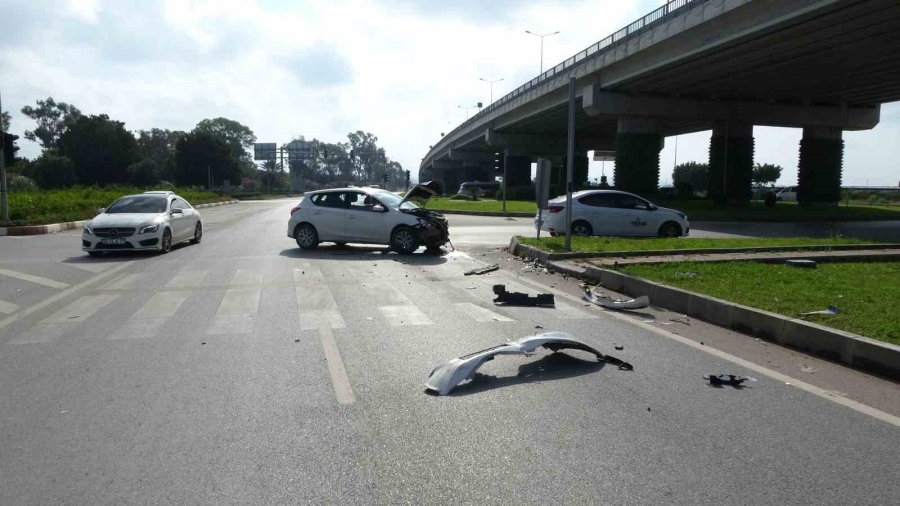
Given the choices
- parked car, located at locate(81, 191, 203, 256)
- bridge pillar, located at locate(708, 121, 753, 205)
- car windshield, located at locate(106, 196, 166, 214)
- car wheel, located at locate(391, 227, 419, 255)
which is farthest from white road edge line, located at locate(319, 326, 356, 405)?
bridge pillar, located at locate(708, 121, 753, 205)

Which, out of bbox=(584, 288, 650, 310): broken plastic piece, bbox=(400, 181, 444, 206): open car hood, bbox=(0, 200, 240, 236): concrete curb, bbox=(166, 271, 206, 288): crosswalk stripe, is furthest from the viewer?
bbox=(0, 200, 240, 236): concrete curb

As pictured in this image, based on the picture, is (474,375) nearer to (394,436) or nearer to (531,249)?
(394,436)

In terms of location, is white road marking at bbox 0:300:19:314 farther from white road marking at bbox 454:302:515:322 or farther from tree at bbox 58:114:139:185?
tree at bbox 58:114:139:185

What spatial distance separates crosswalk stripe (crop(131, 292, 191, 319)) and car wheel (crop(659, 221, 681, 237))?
47.6 feet

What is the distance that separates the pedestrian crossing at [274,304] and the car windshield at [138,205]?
15.8 feet

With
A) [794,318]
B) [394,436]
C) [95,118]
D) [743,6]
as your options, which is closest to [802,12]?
[743,6]

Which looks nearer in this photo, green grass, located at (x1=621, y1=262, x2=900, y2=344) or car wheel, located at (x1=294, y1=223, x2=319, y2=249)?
green grass, located at (x1=621, y1=262, x2=900, y2=344)

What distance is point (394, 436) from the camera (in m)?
4.79

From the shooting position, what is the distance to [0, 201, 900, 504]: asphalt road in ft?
13.3

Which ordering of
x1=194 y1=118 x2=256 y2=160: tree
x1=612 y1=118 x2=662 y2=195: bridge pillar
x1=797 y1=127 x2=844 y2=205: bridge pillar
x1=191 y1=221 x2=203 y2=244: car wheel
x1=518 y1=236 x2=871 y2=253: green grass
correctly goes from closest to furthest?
x1=518 y1=236 x2=871 y2=253: green grass < x1=191 y1=221 x2=203 y2=244: car wheel < x1=612 y1=118 x2=662 y2=195: bridge pillar < x1=797 y1=127 x2=844 y2=205: bridge pillar < x1=194 y1=118 x2=256 y2=160: tree

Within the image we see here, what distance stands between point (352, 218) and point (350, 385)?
487 inches

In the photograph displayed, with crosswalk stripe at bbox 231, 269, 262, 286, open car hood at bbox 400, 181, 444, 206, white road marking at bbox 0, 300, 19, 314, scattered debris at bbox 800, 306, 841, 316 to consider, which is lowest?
white road marking at bbox 0, 300, 19, 314

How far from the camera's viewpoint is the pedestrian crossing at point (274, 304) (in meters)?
8.55

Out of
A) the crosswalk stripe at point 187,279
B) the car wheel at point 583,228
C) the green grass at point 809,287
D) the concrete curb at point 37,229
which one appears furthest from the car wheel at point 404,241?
the concrete curb at point 37,229
